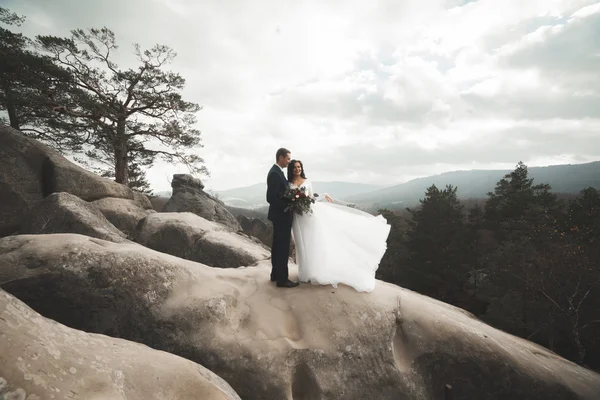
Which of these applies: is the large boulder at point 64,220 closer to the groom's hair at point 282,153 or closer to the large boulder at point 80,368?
the large boulder at point 80,368

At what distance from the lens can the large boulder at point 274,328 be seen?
4266mm

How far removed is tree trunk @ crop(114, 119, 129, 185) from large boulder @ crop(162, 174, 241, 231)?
3.36m

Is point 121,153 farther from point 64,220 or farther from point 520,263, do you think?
point 520,263

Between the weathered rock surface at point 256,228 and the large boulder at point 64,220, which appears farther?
the weathered rock surface at point 256,228

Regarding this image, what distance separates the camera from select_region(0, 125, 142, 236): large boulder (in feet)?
31.9

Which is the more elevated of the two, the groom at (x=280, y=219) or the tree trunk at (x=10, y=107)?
the tree trunk at (x=10, y=107)

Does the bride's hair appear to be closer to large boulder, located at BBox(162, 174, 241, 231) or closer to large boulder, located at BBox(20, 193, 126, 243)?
large boulder, located at BBox(20, 193, 126, 243)

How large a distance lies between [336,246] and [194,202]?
1537 centimetres

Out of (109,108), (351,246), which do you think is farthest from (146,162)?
(351,246)

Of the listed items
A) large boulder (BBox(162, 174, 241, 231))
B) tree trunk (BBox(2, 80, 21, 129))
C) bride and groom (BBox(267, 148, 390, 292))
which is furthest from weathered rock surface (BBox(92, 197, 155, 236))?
bride and groom (BBox(267, 148, 390, 292))

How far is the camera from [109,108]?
16.9 meters

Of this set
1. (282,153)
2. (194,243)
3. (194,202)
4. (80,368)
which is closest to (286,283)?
(282,153)

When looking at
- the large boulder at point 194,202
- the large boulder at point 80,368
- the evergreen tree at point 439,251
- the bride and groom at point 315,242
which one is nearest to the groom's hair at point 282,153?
the bride and groom at point 315,242

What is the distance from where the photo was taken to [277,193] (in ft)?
18.4
